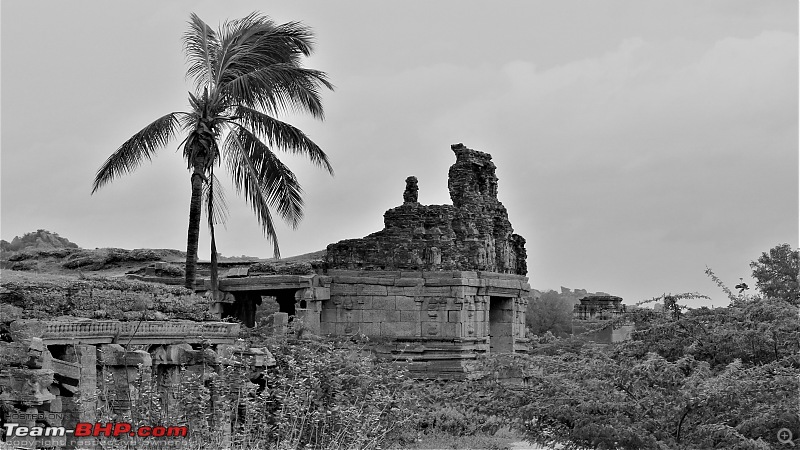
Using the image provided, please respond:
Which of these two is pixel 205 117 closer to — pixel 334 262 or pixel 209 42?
pixel 209 42

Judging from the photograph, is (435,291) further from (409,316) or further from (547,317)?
(547,317)

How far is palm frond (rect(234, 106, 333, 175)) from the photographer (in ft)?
72.4

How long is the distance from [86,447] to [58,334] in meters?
1.51

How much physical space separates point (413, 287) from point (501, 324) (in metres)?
3.05

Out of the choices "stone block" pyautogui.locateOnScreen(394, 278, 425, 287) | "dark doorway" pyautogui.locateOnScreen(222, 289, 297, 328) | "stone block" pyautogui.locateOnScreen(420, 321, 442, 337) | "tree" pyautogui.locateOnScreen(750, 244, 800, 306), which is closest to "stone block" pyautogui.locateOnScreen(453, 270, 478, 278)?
"stone block" pyautogui.locateOnScreen(394, 278, 425, 287)

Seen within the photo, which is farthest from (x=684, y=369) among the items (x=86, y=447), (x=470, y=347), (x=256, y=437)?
(x=470, y=347)

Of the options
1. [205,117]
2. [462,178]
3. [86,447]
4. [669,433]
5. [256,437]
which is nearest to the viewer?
[86,447]

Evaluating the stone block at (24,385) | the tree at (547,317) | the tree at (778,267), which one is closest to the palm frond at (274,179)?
the stone block at (24,385)

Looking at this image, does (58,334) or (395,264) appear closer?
(58,334)

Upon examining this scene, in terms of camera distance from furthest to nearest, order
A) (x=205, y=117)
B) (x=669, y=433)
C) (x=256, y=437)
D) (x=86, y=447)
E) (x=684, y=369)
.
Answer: (x=205, y=117), (x=684, y=369), (x=669, y=433), (x=256, y=437), (x=86, y=447)

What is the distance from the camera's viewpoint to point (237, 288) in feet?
78.3

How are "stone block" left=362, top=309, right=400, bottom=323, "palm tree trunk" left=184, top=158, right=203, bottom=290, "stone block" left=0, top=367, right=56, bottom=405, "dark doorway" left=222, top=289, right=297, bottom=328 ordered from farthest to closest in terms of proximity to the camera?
"dark doorway" left=222, top=289, right=297, bottom=328 < "stone block" left=362, top=309, right=400, bottom=323 < "palm tree trunk" left=184, top=158, right=203, bottom=290 < "stone block" left=0, top=367, right=56, bottom=405

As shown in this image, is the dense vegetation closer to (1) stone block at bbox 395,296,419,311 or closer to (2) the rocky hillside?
(1) stone block at bbox 395,296,419,311

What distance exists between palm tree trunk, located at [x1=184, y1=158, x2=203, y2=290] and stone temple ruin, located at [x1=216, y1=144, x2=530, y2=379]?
2047 millimetres
